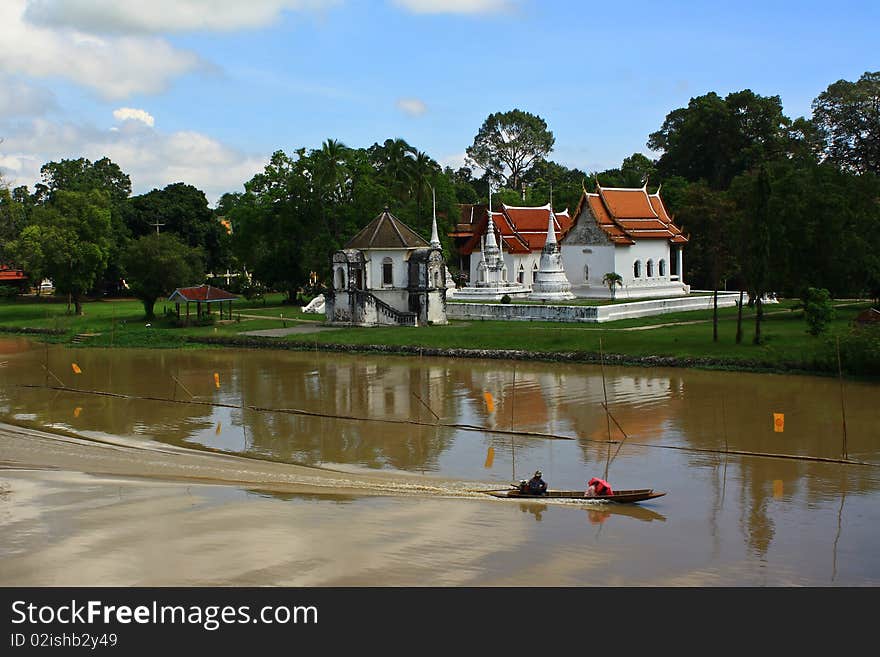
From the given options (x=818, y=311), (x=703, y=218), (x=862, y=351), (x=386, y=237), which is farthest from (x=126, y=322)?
(x=862, y=351)

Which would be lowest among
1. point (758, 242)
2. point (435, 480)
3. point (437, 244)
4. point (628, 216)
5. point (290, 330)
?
point (435, 480)

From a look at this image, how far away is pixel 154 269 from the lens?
53.0 meters

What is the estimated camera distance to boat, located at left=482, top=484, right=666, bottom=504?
17547 mm

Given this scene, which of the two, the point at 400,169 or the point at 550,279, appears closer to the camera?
the point at 550,279

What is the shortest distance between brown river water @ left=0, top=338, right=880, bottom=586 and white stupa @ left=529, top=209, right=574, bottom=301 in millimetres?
20638


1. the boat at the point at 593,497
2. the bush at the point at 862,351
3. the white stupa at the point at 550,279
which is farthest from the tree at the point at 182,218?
the boat at the point at 593,497

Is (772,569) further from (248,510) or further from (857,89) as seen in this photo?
(857,89)

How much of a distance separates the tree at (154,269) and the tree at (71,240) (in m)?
4.33

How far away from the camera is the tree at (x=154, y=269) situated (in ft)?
A: 174

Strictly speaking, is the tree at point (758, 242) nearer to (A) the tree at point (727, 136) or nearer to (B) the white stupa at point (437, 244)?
(B) the white stupa at point (437, 244)

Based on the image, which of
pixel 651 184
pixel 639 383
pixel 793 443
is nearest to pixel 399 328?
pixel 639 383

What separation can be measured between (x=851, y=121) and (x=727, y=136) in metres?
18.1

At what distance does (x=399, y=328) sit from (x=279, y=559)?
32233 millimetres

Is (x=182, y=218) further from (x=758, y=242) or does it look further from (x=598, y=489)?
(x=598, y=489)
